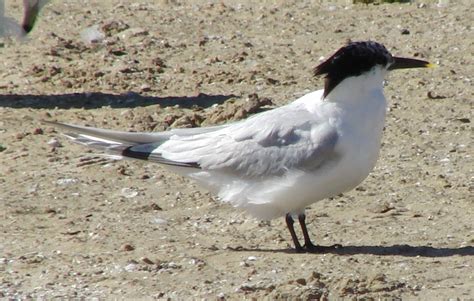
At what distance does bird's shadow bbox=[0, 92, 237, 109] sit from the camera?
957cm

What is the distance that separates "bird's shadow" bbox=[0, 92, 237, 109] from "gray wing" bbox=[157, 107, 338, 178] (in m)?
2.56

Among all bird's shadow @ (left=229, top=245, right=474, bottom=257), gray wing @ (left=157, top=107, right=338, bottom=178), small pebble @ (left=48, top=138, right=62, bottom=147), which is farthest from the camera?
small pebble @ (left=48, top=138, right=62, bottom=147)

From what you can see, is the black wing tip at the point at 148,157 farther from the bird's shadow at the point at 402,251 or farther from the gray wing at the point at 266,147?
the bird's shadow at the point at 402,251

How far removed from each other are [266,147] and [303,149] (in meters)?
0.22

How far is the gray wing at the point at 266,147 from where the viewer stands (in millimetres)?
6562

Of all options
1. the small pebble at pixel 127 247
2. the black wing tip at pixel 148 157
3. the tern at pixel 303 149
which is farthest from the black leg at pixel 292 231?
the small pebble at pixel 127 247

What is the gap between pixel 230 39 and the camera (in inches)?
441

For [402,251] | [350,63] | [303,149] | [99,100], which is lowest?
[402,251]

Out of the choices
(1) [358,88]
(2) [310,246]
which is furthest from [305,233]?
(1) [358,88]

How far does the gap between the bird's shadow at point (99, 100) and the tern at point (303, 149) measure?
2608 mm

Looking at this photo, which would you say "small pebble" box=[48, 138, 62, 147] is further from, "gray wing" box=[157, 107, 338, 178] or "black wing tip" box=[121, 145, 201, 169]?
"gray wing" box=[157, 107, 338, 178]

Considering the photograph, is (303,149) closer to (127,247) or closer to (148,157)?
(148,157)

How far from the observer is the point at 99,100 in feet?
32.0

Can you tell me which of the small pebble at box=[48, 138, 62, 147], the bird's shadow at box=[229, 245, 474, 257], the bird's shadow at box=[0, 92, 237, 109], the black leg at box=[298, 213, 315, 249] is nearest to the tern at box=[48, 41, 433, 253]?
the black leg at box=[298, 213, 315, 249]
